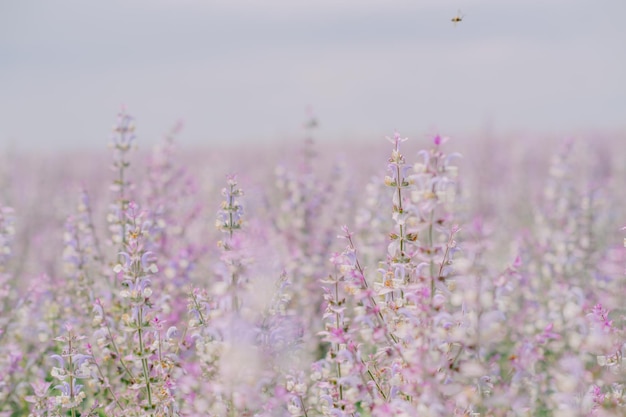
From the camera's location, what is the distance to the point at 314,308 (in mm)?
8328

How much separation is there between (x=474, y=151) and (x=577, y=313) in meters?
27.0

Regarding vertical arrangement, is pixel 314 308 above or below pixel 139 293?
below

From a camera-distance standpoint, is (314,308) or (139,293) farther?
(314,308)

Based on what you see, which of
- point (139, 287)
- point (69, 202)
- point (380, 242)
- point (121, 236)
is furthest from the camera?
point (69, 202)

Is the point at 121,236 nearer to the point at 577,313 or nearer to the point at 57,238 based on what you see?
the point at 577,313

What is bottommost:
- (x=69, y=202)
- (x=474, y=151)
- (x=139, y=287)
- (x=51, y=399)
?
(x=51, y=399)

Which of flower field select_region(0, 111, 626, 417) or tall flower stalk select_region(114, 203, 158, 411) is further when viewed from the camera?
tall flower stalk select_region(114, 203, 158, 411)

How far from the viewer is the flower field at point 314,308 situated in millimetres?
3381

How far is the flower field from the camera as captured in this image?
3.38 meters

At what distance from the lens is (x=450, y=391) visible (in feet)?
10.2

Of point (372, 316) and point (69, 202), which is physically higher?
point (69, 202)

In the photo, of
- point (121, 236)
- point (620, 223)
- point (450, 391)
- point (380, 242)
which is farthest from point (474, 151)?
point (450, 391)

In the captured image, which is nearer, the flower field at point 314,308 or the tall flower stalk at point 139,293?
the flower field at point 314,308

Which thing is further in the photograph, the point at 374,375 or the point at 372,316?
the point at 374,375
